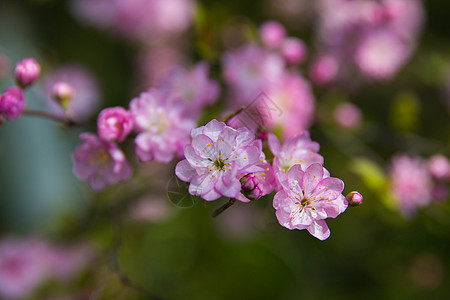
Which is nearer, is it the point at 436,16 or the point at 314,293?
the point at 314,293

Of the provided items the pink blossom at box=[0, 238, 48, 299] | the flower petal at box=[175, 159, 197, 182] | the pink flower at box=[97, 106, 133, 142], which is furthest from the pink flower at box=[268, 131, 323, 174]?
the pink blossom at box=[0, 238, 48, 299]

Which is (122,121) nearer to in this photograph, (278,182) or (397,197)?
(278,182)

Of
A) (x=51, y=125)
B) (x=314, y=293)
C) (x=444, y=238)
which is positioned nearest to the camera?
(x=444, y=238)

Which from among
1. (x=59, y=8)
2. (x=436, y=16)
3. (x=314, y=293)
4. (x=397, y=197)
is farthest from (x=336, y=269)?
(x=59, y=8)

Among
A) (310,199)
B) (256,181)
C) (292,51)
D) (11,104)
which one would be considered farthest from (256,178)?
(292,51)

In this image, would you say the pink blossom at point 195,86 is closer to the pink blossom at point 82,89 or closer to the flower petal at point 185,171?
the flower petal at point 185,171

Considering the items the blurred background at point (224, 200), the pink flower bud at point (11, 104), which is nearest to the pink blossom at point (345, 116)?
the blurred background at point (224, 200)
